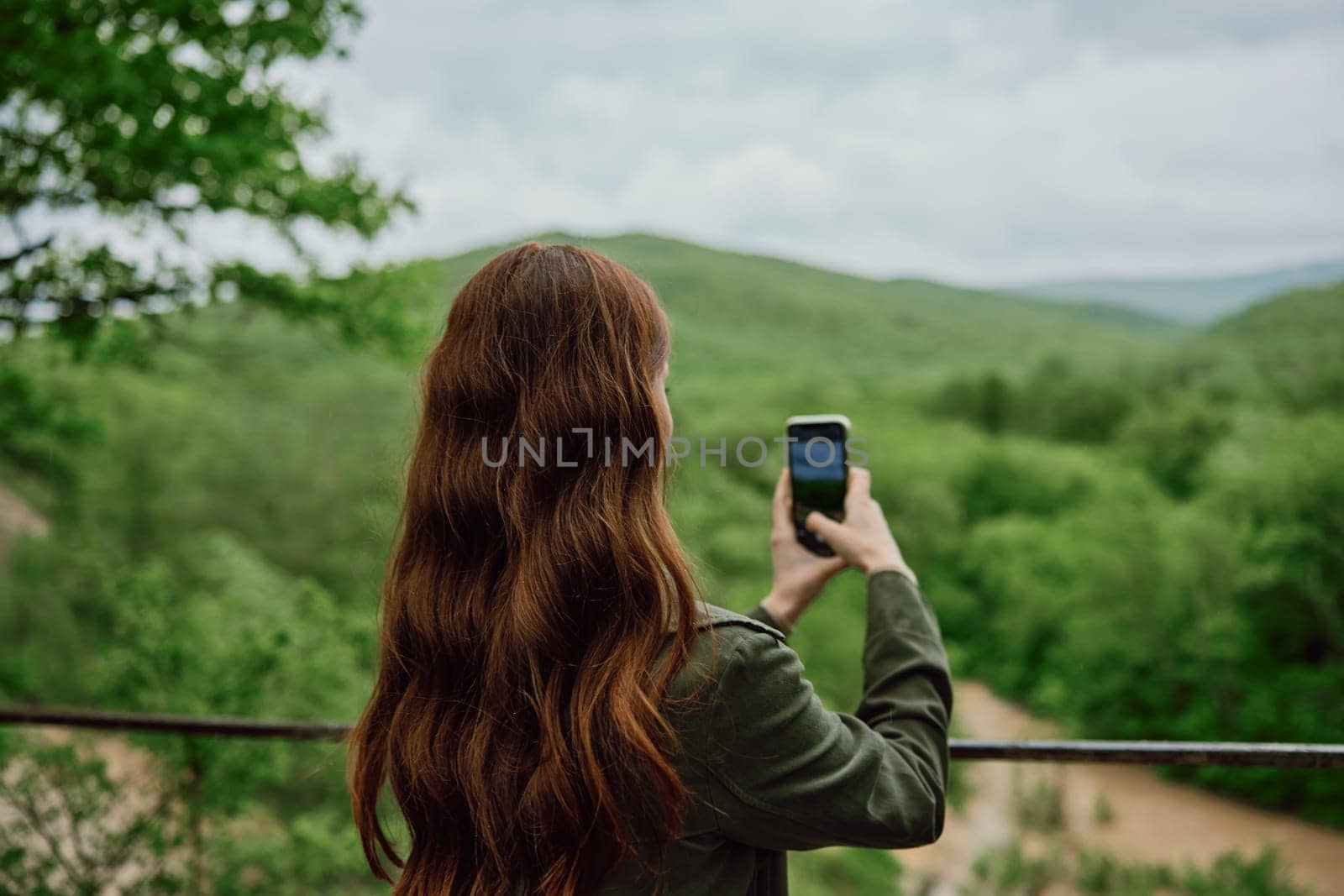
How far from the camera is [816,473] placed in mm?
1316

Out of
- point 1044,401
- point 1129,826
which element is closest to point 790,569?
point 1129,826

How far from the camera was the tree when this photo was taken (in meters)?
3.60

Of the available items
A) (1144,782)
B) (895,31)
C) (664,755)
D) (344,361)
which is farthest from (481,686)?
(895,31)

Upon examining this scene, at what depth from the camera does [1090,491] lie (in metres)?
31.4

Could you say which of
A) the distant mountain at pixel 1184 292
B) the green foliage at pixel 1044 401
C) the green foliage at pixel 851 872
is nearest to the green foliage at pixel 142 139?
the green foliage at pixel 851 872

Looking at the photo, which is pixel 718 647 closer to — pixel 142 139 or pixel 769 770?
pixel 769 770

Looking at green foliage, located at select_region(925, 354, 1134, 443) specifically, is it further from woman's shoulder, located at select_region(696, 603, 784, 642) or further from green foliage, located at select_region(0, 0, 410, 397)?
woman's shoulder, located at select_region(696, 603, 784, 642)

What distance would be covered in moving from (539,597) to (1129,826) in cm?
2301

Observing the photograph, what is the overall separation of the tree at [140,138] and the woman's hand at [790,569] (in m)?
3.49

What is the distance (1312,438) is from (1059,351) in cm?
3090

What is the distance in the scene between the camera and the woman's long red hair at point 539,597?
94 cm

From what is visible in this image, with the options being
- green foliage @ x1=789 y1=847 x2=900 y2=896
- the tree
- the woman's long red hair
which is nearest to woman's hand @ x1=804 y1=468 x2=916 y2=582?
the woman's long red hair

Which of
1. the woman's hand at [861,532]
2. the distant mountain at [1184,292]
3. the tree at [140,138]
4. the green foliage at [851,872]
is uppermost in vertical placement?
the distant mountain at [1184,292]

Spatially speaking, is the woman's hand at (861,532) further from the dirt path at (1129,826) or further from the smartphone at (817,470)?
the dirt path at (1129,826)
